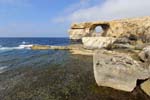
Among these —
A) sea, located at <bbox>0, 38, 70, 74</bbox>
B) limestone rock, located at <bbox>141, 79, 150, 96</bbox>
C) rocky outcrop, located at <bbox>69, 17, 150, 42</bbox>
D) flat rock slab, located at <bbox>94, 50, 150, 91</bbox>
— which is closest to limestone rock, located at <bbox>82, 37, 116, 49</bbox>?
sea, located at <bbox>0, 38, 70, 74</bbox>

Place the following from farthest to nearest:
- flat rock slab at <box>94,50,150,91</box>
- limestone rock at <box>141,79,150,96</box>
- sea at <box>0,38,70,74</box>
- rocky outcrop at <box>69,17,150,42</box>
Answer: rocky outcrop at <box>69,17,150,42</box> < sea at <box>0,38,70,74</box> < flat rock slab at <box>94,50,150,91</box> < limestone rock at <box>141,79,150,96</box>

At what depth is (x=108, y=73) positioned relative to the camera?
593 inches

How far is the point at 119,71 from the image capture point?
1467cm

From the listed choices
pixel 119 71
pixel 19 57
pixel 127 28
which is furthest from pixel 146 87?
pixel 127 28

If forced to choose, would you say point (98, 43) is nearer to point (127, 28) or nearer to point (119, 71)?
point (127, 28)

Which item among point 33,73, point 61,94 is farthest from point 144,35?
point 61,94

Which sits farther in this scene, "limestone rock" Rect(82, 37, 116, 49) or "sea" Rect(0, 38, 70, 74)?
"limestone rock" Rect(82, 37, 116, 49)

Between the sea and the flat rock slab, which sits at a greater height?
the flat rock slab

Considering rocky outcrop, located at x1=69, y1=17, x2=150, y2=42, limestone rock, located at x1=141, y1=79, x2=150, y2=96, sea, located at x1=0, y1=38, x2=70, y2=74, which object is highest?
rocky outcrop, located at x1=69, y1=17, x2=150, y2=42

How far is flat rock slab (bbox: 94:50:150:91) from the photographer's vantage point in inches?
570

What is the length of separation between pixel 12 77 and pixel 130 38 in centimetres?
3797

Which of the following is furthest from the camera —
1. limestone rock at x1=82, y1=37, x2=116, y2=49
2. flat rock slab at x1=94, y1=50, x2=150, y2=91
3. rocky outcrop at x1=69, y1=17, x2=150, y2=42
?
rocky outcrop at x1=69, y1=17, x2=150, y2=42

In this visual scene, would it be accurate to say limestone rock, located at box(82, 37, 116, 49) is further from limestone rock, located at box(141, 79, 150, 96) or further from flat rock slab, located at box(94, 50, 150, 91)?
limestone rock, located at box(141, 79, 150, 96)

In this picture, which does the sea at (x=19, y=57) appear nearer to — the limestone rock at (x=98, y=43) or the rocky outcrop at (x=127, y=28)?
the limestone rock at (x=98, y=43)
